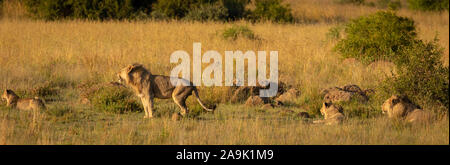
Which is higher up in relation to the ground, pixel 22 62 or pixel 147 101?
pixel 22 62

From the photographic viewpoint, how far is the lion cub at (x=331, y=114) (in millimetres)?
7730

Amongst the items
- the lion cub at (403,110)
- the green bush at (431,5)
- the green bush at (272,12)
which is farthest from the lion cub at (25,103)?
the green bush at (431,5)

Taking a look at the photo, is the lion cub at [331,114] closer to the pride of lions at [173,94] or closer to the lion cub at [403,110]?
the pride of lions at [173,94]

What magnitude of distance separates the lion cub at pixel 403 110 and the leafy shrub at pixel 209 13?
17357 millimetres

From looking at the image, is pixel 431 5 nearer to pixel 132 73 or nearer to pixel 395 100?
pixel 395 100

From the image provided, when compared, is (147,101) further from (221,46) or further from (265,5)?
(265,5)

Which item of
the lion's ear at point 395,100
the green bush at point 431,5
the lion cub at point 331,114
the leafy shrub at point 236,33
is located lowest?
the lion cub at point 331,114

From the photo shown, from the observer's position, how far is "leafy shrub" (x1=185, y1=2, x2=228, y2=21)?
24891 mm

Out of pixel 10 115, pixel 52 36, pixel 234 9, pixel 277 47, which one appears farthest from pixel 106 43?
pixel 234 9

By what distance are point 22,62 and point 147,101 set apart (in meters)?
6.24

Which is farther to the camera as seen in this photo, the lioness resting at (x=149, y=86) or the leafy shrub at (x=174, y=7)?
the leafy shrub at (x=174, y=7)

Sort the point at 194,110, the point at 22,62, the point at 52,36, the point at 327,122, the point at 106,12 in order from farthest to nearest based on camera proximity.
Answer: the point at 106,12
the point at 52,36
the point at 22,62
the point at 194,110
the point at 327,122

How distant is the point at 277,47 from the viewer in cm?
1556

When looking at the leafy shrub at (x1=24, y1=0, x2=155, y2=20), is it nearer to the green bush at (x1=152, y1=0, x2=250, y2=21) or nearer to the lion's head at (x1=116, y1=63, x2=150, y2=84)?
the green bush at (x1=152, y1=0, x2=250, y2=21)
